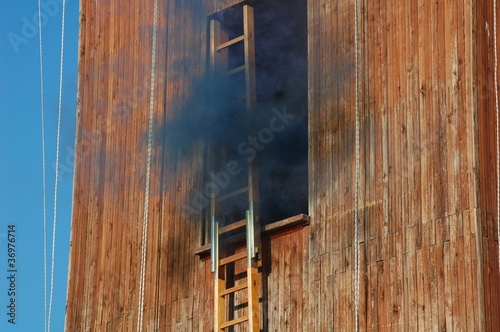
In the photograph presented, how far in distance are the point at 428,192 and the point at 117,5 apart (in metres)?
5.73

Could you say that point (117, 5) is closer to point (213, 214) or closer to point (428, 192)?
point (213, 214)

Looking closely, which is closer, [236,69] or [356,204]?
[356,204]

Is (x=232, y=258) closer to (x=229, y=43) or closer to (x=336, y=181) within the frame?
(x=336, y=181)

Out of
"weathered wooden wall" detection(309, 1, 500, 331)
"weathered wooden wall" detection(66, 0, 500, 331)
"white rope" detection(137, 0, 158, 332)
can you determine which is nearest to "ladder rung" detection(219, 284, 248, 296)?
"weathered wooden wall" detection(66, 0, 500, 331)

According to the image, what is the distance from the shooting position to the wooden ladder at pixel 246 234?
48.0 ft

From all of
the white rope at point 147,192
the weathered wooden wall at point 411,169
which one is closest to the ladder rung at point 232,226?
the weathered wooden wall at point 411,169

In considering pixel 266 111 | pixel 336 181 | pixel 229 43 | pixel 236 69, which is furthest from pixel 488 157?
pixel 266 111

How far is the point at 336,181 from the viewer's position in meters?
14.4

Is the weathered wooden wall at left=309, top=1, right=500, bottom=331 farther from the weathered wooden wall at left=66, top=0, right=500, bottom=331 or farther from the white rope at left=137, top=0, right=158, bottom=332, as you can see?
the white rope at left=137, top=0, right=158, bottom=332

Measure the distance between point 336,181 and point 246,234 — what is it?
3.81 feet

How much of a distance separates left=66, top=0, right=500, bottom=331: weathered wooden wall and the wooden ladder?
0.18m

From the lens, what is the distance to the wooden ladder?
14.6 metres

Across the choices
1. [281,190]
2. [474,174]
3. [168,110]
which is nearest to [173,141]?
[168,110]

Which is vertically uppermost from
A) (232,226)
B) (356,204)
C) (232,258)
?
(232,226)
